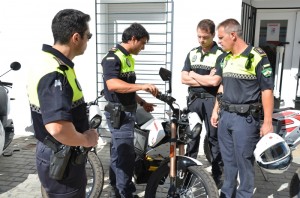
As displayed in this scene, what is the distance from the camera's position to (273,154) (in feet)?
8.46

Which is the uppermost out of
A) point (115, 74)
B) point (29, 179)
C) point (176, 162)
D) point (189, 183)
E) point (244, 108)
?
→ point (115, 74)

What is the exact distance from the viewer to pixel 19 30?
16.9 ft

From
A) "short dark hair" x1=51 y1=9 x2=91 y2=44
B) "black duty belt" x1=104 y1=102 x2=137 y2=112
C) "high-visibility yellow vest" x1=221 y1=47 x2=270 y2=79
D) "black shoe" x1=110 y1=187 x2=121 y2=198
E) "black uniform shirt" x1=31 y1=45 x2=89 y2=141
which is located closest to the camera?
"black uniform shirt" x1=31 y1=45 x2=89 y2=141

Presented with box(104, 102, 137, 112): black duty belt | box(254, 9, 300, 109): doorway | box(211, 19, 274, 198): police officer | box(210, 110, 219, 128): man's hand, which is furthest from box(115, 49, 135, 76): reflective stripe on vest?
box(254, 9, 300, 109): doorway

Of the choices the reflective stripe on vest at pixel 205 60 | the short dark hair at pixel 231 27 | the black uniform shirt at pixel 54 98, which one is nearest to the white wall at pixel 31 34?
the reflective stripe on vest at pixel 205 60

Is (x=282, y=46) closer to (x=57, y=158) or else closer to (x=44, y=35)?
(x=44, y=35)

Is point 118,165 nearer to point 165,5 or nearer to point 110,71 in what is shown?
point 110,71

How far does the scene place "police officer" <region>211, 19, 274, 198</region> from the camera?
2.69 metres

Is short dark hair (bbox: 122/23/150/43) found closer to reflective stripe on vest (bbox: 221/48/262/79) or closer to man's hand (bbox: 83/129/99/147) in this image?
reflective stripe on vest (bbox: 221/48/262/79)

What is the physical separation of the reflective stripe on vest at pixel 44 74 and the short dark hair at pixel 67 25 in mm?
126

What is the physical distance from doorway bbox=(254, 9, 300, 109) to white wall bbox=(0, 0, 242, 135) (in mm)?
1817

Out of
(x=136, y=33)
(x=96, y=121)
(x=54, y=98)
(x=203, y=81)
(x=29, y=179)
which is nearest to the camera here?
(x=54, y=98)

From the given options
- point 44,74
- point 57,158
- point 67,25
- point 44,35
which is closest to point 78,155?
point 57,158

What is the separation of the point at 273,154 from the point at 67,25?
1.90m
